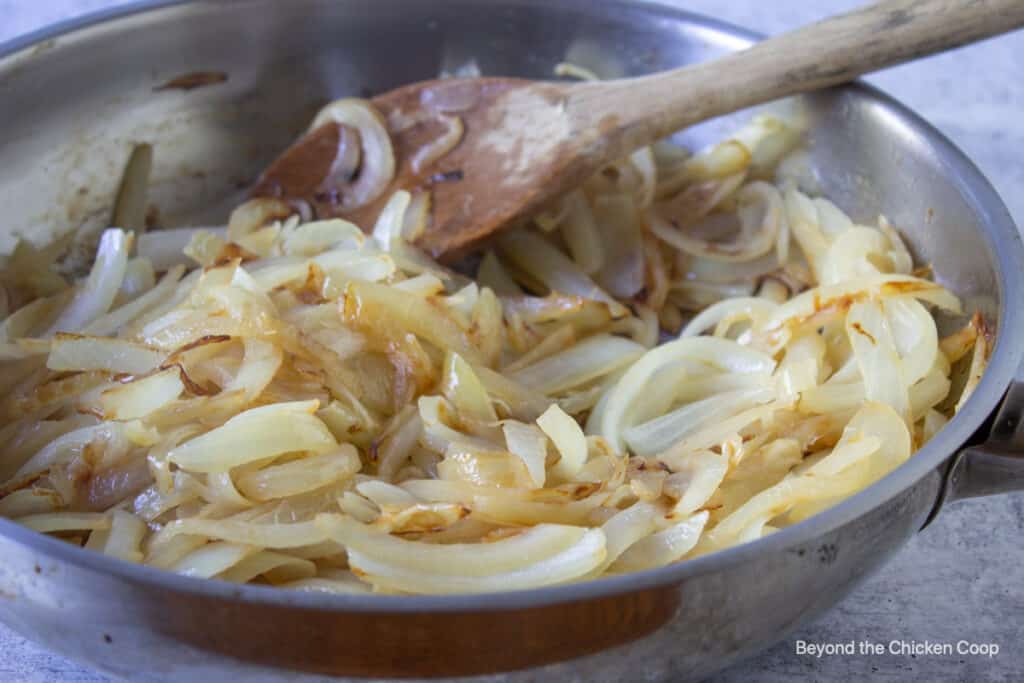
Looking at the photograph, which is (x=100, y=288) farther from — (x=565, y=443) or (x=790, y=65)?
(x=790, y=65)

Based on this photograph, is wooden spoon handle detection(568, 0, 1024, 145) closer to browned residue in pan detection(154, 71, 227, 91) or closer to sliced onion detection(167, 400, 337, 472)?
browned residue in pan detection(154, 71, 227, 91)

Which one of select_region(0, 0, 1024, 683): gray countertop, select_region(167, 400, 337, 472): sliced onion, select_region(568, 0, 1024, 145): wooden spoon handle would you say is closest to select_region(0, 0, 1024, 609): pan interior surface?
select_region(568, 0, 1024, 145): wooden spoon handle

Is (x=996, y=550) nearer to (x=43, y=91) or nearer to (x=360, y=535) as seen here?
(x=360, y=535)

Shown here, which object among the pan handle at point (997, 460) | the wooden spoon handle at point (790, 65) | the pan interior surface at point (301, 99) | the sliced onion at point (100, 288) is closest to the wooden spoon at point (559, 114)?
the wooden spoon handle at point (790, 65)

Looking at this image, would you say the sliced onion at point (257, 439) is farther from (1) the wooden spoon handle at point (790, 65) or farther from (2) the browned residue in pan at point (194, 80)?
(2) the browned residue in pan at point (194, 80)

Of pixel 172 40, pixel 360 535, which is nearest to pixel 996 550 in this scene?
pixel 360 535

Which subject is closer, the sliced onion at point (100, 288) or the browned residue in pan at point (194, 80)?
the sliced onion at point (100, 288)
